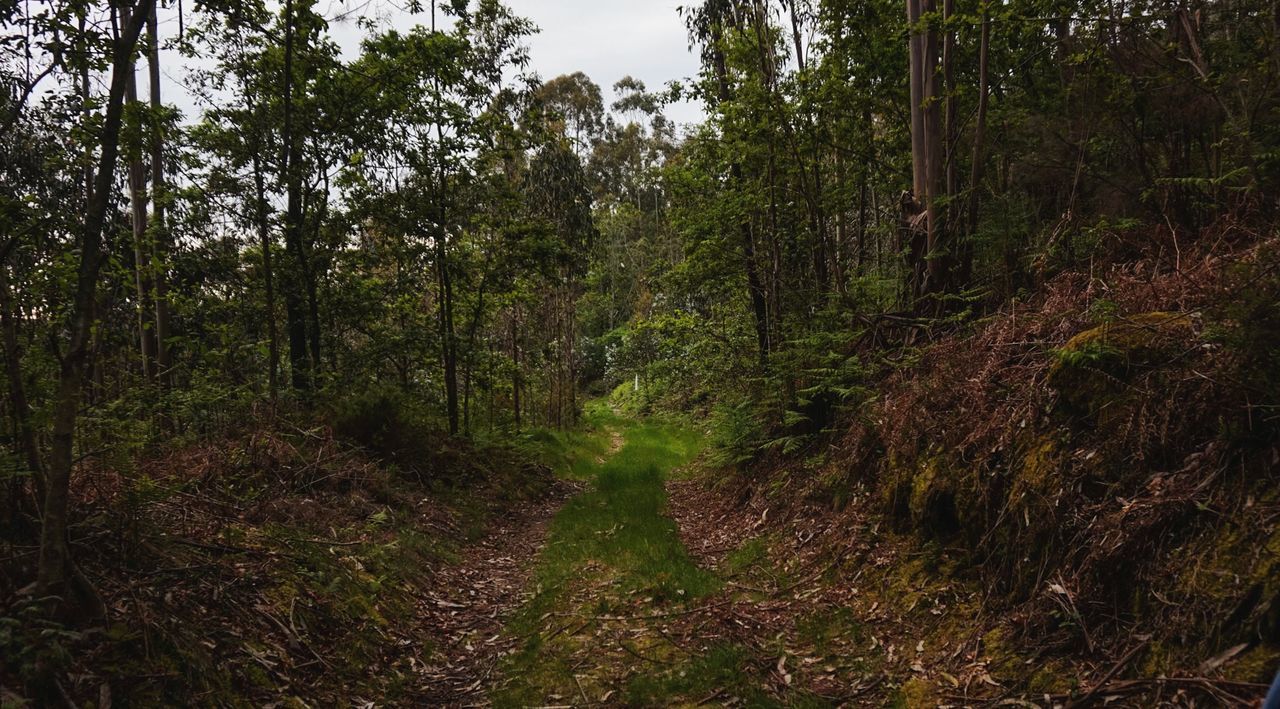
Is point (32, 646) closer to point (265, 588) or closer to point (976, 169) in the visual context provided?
point (265, 588)

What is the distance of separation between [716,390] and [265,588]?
35.0ft

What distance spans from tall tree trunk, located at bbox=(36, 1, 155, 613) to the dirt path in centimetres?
249

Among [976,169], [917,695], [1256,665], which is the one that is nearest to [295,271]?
[976,169]

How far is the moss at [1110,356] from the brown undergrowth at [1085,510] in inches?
0.6

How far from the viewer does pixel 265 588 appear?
4957mm

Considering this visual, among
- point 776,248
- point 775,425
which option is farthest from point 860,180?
point 775,425

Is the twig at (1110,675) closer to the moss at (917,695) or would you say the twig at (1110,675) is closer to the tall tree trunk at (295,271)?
the moss at (917,695)

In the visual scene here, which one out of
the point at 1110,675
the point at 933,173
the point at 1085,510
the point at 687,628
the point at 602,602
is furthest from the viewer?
the point at 933,173

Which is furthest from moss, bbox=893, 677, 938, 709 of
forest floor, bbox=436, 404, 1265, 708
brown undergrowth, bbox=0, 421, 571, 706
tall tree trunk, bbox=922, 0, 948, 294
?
tall tree trunk, bbox=922, 0, 948, 294

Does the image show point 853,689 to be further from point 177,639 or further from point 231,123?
point 231,123

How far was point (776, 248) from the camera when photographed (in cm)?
1241

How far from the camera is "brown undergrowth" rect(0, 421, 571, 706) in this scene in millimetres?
3475

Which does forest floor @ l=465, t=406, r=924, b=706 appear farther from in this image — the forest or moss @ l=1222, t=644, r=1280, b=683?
moss @ l=1222, t=644, r=1280, b=683

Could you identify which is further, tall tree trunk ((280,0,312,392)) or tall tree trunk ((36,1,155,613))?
tall tree trunk ((280,0,312,392))
